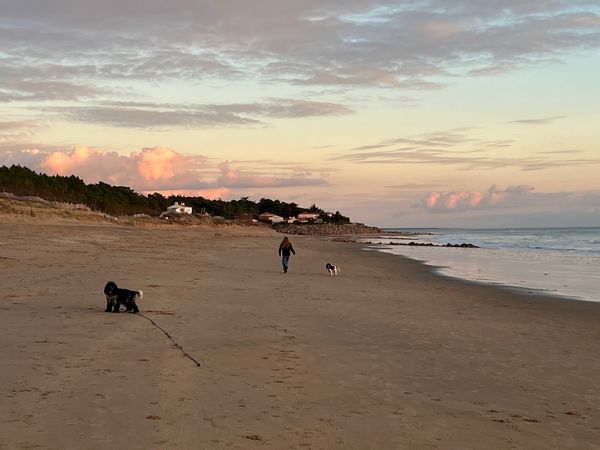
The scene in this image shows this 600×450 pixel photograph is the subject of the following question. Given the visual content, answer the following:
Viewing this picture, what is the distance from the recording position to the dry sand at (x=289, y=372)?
591cm

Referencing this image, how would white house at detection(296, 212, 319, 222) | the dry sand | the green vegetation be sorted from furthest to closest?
white house at detection(296, 212, 319, 222)
the green vegetation
the dry sand

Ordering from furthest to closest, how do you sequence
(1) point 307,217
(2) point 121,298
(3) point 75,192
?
(1) point 307,217 < (3) point 75,192 < (2) point 121,298

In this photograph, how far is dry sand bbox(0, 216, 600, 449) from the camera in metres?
5.91

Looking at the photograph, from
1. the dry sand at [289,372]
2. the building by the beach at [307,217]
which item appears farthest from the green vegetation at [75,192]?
the dry sand at [289,372]

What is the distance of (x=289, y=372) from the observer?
8.42 m

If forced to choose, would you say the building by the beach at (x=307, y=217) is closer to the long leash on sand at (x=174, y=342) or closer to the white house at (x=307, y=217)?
the white house at (x=307, y=217)

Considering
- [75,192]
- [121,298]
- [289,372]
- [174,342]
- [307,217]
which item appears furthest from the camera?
[307,217]

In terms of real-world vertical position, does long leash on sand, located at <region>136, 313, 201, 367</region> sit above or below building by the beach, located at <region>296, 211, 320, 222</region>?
below

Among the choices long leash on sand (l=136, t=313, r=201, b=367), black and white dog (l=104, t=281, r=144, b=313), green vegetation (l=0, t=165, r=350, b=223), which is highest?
green vegetation (l=0, t=165, r=350, b=223)

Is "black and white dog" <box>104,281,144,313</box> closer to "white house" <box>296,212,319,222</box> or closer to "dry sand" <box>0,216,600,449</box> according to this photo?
"dry sand" <box>0,216,600,449</box>

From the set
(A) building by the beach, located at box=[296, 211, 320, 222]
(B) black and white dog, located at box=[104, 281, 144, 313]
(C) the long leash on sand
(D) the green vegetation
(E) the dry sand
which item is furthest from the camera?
(A) building by the beach, located at box=[296, 211, 320, 222]

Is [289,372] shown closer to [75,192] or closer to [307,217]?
[75,192]

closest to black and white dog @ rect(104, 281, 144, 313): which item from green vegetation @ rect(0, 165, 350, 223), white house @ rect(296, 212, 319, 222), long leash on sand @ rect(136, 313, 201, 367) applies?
long leash on sand @ rect(136, 313, 201, 367)

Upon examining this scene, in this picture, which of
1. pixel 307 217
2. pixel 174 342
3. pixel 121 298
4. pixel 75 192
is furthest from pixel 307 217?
pixel 174 342
